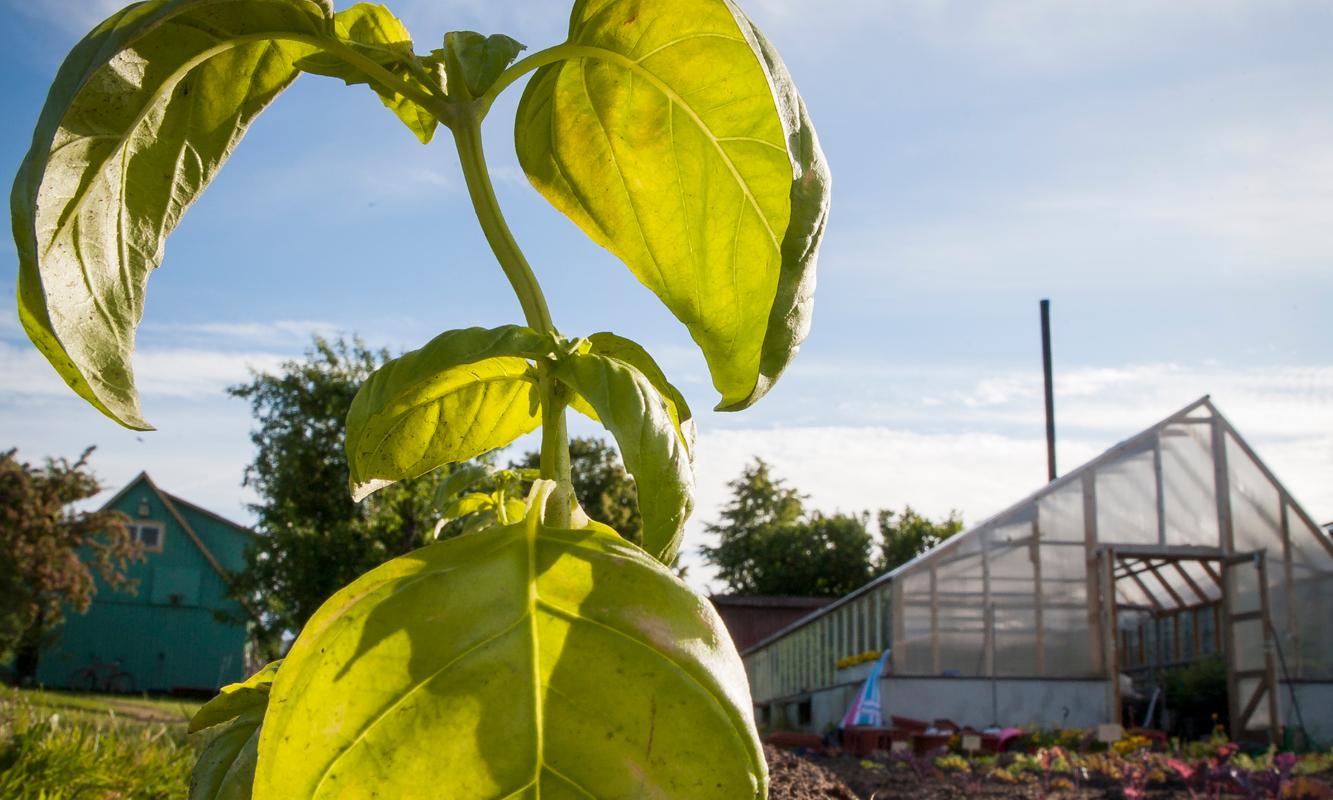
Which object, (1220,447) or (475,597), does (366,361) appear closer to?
(1220,447)

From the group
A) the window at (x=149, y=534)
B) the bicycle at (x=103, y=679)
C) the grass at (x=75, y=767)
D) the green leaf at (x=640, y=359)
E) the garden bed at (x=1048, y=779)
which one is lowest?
the bicycle at (x=103, y=679)

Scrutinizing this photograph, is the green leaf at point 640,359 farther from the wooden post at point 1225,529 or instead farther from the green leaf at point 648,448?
the wooden post at point 1225,529

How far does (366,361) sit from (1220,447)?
14258 mm

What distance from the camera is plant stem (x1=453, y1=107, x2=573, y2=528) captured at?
0.69m

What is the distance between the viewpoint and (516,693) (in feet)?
1.77

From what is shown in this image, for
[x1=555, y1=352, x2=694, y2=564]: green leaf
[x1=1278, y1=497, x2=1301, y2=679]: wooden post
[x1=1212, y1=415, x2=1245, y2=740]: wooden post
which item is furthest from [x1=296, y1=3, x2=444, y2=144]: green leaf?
[x1=1278, y1=497, x2=1301, y2=679]: wooden post

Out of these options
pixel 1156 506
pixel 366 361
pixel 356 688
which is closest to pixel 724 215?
pixel 356 688

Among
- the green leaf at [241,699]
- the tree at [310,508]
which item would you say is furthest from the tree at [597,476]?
the green leaf at [241,699]

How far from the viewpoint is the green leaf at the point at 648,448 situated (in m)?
0.58

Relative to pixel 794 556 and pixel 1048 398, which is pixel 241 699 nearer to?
pixel 1048 398

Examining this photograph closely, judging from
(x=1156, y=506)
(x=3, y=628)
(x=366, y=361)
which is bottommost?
(x=3, y=628)

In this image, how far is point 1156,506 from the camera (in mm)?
15141

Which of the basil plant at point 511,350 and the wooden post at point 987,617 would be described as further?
the wooden post at point 987,617

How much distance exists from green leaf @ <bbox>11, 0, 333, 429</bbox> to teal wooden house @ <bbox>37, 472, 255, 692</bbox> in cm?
2928
